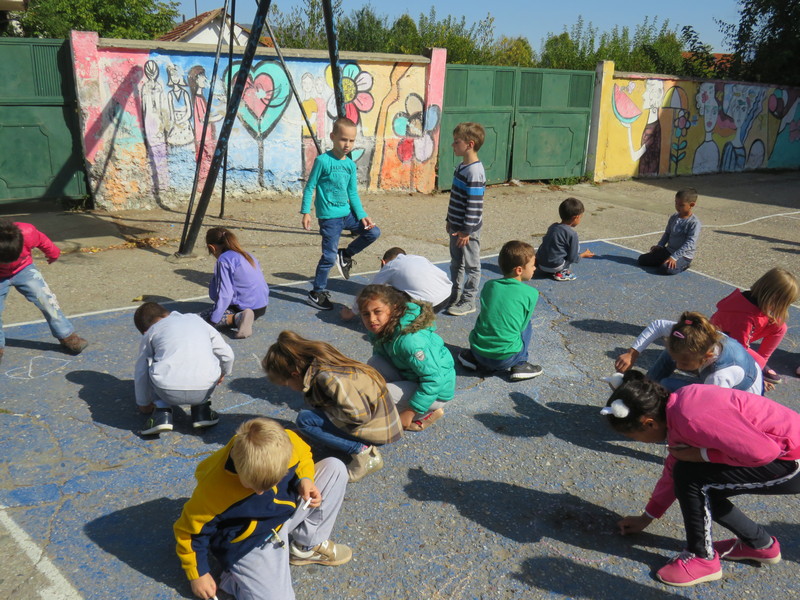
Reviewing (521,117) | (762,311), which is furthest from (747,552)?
(521,117)

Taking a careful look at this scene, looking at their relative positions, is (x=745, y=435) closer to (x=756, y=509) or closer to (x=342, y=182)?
(x=756, y=509)

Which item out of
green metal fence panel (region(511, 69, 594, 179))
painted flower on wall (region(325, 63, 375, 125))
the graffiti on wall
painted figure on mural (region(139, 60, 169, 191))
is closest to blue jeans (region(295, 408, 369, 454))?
painted figure on mural (region(139, 60, 169, 191))

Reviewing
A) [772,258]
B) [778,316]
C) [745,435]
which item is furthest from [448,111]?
[745,435]

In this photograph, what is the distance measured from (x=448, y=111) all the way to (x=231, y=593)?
10537 mm

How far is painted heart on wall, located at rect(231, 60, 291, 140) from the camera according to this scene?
10.3m

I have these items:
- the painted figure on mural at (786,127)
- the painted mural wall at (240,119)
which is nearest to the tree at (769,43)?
the painted figure on mural at (786,127)

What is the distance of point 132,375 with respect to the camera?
4.87m

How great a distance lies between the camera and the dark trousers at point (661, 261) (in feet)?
25.2

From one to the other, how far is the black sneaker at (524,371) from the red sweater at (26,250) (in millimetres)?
3663

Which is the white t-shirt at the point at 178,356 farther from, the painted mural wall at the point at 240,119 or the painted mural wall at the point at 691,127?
the painted mural wall at the point at 691,127

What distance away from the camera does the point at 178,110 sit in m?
9.87

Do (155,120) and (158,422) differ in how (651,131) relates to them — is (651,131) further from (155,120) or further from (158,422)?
(158,422)

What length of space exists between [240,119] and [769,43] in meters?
15.5

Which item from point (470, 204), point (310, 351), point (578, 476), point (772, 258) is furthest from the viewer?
point (772, 258)
